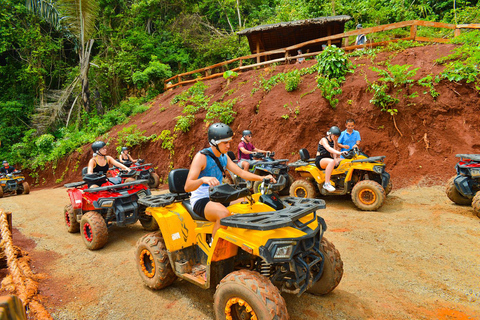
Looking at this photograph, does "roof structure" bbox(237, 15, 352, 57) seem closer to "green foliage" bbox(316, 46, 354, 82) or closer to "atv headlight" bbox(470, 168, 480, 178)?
"green foliage" bbox(316, 46, 354, 82)

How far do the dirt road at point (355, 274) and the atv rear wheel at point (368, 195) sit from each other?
0.24 m

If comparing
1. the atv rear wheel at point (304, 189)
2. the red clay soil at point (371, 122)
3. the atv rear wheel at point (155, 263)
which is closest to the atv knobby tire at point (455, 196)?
the red clay soil at point (371, 122)

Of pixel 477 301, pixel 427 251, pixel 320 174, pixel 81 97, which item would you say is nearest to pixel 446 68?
pixel 320 174

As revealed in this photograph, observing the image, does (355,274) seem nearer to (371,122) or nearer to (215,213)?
(215,213)

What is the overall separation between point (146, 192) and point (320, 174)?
4.38m

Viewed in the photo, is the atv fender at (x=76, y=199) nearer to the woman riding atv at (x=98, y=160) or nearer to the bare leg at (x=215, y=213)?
the woman riding atv at (x=98, y=160)

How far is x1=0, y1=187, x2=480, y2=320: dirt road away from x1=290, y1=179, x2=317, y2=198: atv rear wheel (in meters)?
1.28

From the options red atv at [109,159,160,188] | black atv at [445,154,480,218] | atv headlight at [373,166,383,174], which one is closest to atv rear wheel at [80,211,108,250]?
red atv at [109,159,160,188]

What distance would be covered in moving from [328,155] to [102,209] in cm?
545

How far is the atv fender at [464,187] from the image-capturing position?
5887 mm

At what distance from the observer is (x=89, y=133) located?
19.7 meters

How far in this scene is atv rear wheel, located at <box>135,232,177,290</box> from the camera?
347cm

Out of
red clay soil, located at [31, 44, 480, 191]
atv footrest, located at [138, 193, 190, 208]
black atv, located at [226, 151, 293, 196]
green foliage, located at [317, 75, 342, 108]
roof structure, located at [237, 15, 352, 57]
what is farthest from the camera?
roof structure, located at [237, 15, 352, 57]

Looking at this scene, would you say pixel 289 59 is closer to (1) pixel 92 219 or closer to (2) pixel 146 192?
(2) pixel 146 192
